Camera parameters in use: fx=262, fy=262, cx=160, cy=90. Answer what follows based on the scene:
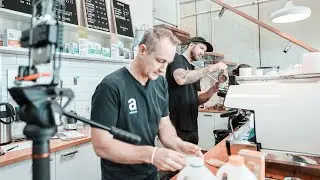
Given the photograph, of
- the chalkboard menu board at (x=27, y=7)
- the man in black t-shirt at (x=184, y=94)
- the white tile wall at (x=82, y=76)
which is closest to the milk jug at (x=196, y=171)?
the man in black t-shirt at (x=184, y=94)

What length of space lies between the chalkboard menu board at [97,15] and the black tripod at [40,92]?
286 cm

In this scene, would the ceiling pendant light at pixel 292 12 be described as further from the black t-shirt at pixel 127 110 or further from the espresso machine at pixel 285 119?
the black t-shirt at pixel 127 110

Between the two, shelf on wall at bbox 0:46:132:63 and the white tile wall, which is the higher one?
shelf on wall at bbox 0:46:132:63

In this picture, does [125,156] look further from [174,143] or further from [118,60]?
[118,60]

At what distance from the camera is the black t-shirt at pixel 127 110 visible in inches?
48.1

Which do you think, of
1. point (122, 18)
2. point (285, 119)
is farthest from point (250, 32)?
point (285, 119)

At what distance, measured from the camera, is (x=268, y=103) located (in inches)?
55.8

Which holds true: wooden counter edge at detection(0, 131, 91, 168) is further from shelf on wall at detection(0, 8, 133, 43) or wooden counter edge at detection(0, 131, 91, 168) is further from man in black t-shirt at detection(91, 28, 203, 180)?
shelf on wall at detection(0, 8, 133, 43)

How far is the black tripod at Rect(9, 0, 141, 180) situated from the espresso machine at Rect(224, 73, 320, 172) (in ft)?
3.89

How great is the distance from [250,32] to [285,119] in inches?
190

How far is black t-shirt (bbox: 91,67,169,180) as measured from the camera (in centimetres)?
122

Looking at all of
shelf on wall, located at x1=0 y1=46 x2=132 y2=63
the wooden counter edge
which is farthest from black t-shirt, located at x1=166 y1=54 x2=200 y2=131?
shelf on wall, located at x1=0 y1=46 x2=132 y2=63

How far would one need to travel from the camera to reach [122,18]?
3.70 metres

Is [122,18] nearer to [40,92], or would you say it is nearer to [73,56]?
[73,56]
